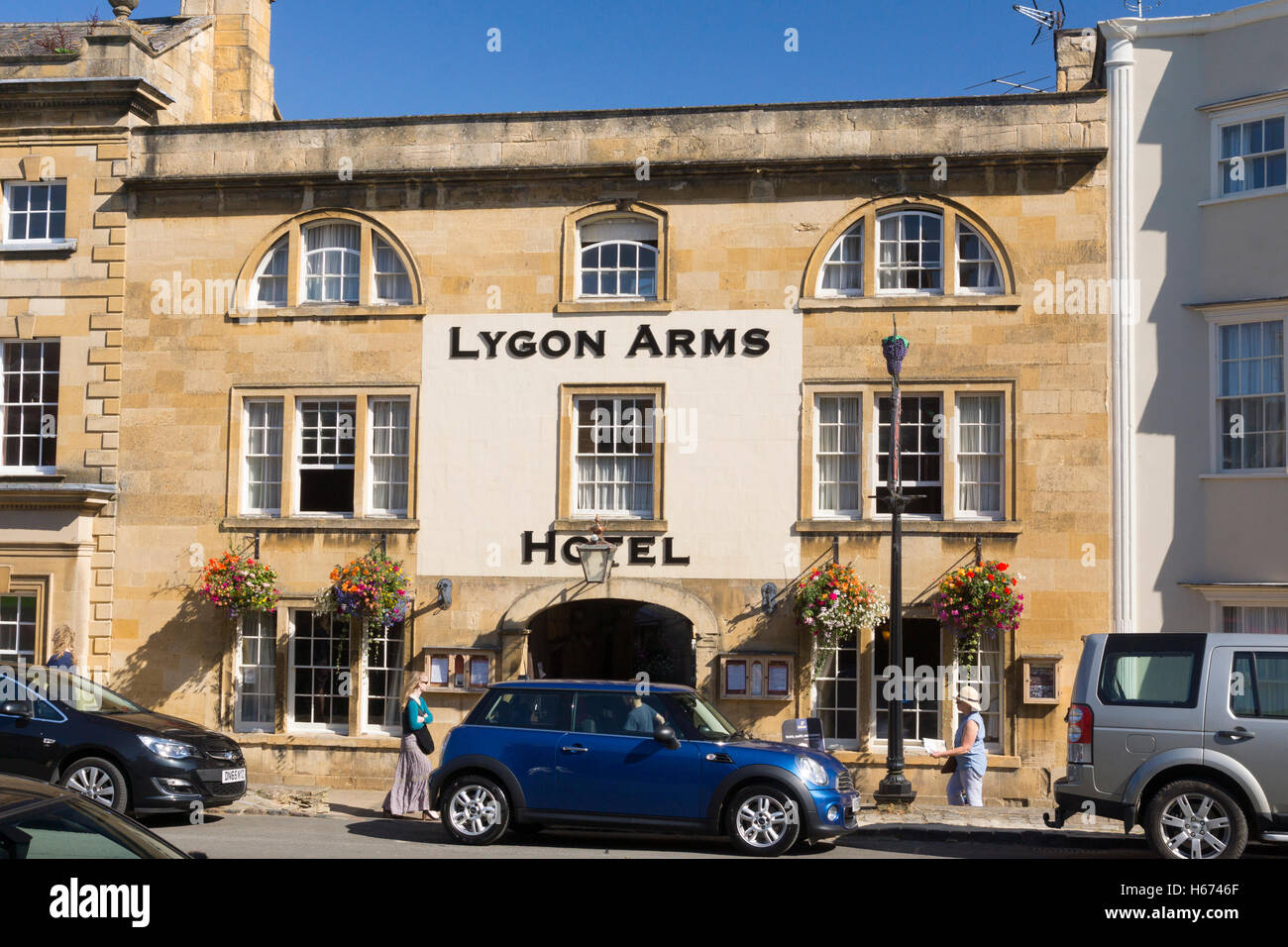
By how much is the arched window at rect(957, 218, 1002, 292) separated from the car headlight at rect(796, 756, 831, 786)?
8123mm

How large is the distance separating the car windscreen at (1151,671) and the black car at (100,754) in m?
9.43

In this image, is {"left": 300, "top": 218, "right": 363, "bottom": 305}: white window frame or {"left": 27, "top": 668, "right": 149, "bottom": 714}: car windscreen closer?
{"left": 27, "top": 668, "right": 149, "bottom": 714}: car windscreen

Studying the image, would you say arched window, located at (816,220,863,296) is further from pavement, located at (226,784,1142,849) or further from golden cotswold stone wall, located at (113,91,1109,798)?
A: pavement, located at (226,784,1142,849)

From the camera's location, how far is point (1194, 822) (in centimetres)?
1164

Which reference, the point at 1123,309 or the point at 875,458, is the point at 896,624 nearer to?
the point at 875,458

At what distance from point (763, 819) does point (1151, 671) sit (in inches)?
149

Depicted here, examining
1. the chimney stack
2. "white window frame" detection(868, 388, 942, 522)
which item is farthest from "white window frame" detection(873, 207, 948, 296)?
the chimney stack

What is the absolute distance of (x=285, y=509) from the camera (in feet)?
63.3

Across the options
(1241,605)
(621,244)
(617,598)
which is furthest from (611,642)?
(1241,605)

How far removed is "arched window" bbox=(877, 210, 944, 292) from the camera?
60.7 ft

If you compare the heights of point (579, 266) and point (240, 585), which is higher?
point (579, 266)

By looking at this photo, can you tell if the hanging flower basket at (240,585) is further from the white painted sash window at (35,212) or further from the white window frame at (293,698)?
the white painted sash window at (35,212)

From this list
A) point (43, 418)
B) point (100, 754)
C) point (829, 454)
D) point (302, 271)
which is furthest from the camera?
point (43, 418)

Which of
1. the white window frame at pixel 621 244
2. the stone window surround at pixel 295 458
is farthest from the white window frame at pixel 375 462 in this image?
the white window frame at pixel 621 244
